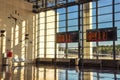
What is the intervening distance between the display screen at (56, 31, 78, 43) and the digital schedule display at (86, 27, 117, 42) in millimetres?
2083

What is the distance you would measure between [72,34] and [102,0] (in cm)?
526

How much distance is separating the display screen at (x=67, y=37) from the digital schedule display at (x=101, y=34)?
2083mm

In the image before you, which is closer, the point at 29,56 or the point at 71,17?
the point at 71,17

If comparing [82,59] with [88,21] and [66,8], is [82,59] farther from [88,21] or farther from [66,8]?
[66,8]

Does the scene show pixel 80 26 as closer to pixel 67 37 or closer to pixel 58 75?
pixel 67 37

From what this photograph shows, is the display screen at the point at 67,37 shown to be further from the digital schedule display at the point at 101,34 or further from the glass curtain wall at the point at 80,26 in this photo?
the digital schedule display at the point at 101,34

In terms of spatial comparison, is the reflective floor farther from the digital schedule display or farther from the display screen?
the display screen

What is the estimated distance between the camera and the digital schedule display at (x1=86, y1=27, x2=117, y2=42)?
28656 millimetres

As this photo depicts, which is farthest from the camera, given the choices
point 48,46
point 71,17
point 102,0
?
point 48,46

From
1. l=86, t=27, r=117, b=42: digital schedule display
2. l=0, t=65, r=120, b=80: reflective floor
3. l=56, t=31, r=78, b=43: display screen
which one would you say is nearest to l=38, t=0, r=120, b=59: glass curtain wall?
l=56, t=31, r=78, b=43: display screen

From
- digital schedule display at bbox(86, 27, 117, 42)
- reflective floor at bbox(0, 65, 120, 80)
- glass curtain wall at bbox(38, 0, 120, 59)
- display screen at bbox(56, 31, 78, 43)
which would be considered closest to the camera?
reflective floor at bbox(0, 65, 120, 80)

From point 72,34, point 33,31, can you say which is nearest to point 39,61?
point 33,31

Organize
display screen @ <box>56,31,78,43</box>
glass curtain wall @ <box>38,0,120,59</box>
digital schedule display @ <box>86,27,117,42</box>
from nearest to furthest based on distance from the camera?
digital schedule display @ <box>86,27,117,42</box> < glass curtain wall @ <box>38,0,120,59</box> < display screen @ <box>56,31,78,43</box>

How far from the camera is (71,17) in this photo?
33969mm
